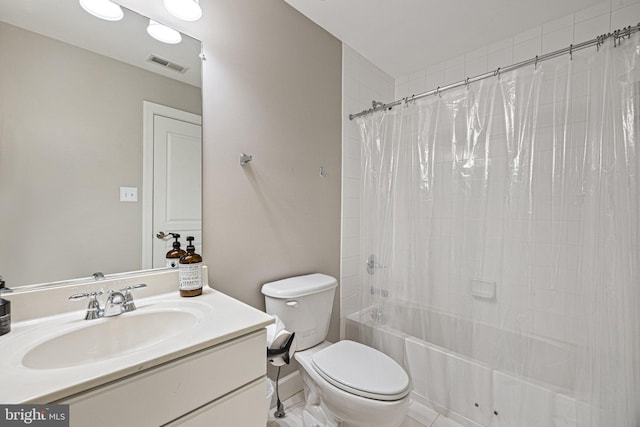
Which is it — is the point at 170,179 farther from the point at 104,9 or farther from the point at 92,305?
the point at 104,9

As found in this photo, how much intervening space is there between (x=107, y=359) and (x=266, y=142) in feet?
3.68

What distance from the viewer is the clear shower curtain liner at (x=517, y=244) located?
1.04m

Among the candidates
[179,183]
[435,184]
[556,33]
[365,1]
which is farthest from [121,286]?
[556,33]

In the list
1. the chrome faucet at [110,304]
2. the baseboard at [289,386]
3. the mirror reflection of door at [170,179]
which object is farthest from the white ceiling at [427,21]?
the baseboard at [289,386]

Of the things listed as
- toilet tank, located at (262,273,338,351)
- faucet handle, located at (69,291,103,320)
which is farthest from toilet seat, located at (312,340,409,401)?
faucet handle, located at (69,291,103,320)

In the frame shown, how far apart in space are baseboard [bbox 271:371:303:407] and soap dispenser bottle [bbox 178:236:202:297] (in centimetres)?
88

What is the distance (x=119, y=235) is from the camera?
101 centimetres

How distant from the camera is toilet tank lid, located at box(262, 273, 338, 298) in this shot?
136cm

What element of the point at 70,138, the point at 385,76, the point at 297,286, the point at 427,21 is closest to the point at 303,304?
the point at 297,286

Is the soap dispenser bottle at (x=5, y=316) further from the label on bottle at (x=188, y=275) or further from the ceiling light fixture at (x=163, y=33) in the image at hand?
the ceiling light fixture at (x=163, y=33)

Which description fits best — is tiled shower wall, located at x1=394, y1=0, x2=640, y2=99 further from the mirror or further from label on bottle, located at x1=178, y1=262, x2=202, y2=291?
label on bottle, located at x1=178, y1=262, x2=202, y2=291

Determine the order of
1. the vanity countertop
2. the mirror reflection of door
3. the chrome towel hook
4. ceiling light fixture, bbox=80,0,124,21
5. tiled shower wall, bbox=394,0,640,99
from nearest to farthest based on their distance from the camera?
the vanity countertop < ceiling light fixture, bbox=80,0,124,21 < the mirror reflection of door < the chrome towel hook < tiled shower wall, bbox=394,0,640,99

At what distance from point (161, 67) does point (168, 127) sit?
0.84ft

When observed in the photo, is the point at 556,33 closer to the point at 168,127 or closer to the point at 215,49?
the point at 215,49
